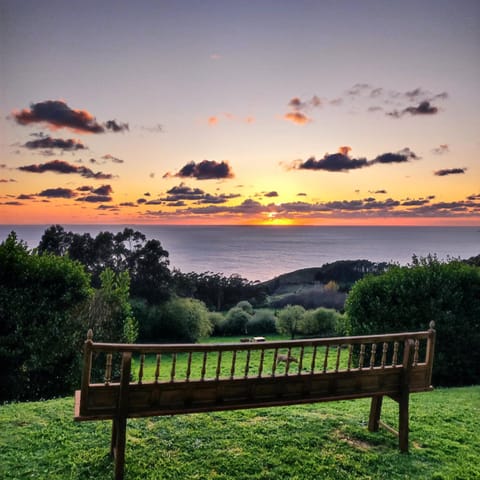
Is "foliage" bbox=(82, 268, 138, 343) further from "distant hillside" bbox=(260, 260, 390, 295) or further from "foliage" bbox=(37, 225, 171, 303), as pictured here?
"distant hillside" bbox=(260, 260, 390, 295)

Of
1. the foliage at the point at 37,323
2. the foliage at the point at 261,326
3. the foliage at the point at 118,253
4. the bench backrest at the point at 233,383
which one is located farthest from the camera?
the foliage at the point at 118,253

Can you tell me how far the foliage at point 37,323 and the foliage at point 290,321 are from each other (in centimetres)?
1511

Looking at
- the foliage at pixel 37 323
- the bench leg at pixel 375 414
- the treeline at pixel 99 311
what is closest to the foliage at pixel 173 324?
the treeline at pixel 99 311

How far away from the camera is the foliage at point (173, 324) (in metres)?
22.5

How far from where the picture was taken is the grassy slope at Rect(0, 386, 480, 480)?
4418 millimetres

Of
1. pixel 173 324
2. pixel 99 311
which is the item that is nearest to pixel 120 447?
pixel 99 311

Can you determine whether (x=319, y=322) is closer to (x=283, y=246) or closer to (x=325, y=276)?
(x=325, y=276)

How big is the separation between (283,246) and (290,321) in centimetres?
5980

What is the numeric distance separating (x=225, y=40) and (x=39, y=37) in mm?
4916

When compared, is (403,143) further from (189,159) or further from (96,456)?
(96,456)

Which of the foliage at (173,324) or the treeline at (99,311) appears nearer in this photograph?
the treeline at (99,311)

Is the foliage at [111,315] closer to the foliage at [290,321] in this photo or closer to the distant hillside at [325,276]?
the foliage at [290,321]

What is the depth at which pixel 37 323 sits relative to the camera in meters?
9.70

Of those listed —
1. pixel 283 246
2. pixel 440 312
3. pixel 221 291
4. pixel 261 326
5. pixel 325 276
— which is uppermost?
pixel 440 312
